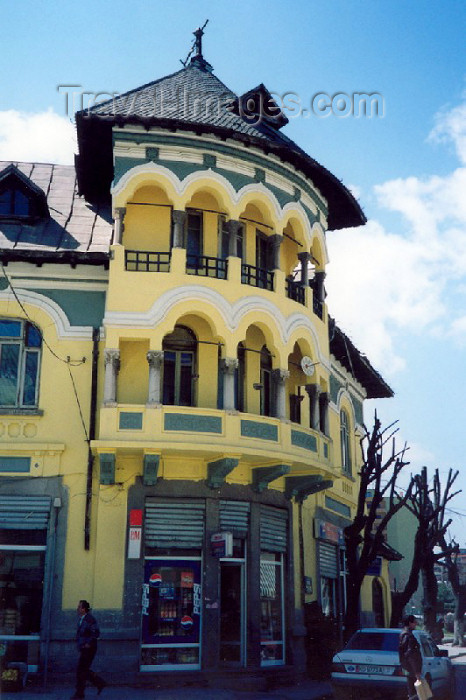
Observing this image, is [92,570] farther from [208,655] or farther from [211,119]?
[211,119]

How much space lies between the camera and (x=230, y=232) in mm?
19250

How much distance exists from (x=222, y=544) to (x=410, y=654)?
5.33 metres

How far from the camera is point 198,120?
19.4 m

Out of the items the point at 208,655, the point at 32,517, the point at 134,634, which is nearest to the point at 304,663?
the point at 208,655

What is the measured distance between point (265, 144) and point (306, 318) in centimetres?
464

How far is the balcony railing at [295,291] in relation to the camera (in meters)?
20.8

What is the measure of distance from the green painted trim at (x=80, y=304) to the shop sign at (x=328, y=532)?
8.67m

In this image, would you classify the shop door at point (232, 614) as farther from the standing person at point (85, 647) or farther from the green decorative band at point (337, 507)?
the green decorative band at point (337, 507)

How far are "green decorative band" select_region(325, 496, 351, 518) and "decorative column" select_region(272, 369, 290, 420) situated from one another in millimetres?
5748

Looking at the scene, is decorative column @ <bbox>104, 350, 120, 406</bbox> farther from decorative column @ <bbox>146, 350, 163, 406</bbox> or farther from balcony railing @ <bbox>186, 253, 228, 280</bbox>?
balcony railing @ <bbox>186, 253, 228, 280</bbox>

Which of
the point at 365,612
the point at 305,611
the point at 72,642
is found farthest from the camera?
the point at 365,612

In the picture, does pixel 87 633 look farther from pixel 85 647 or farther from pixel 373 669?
pixel 373 669

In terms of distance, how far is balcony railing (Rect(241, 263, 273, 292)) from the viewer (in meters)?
19.7

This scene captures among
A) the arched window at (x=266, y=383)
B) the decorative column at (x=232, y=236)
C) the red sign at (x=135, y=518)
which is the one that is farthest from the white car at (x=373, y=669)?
the decorative column at (x=232, y=236)
